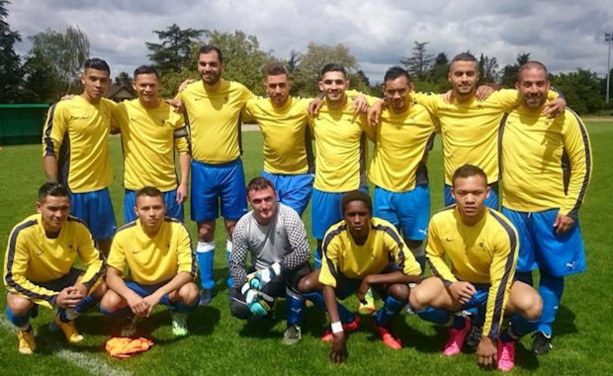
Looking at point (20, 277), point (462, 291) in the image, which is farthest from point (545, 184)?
point (20, 277)

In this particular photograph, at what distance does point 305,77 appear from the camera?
69.8 meters

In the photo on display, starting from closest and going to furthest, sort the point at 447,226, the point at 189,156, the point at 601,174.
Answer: the point at 447,226
the point at 189,156
the point at 601,174

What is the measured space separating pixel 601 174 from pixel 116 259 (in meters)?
13.1

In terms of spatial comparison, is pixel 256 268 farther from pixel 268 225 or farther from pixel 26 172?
pixel 26 172

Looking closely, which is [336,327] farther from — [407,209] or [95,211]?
[95,211]

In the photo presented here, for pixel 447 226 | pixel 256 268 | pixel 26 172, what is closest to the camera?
pixel 447 226

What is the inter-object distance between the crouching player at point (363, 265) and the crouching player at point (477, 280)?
18 cm

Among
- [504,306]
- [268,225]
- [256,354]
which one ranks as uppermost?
[268,225]

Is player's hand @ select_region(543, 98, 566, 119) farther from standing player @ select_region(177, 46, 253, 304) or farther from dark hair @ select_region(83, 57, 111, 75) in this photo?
dark hair @ select_region(83, 57, 111, 75)

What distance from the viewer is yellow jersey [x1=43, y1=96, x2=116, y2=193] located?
4.75 meters

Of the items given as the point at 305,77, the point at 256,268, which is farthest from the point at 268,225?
the point at 305,77

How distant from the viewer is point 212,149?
520 centimetres

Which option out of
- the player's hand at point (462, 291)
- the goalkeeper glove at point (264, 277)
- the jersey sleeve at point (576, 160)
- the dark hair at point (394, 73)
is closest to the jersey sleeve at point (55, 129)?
the goalkeeper glove at point (264, 277)

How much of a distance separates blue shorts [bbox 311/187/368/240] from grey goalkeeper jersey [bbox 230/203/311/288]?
2.08 ft
